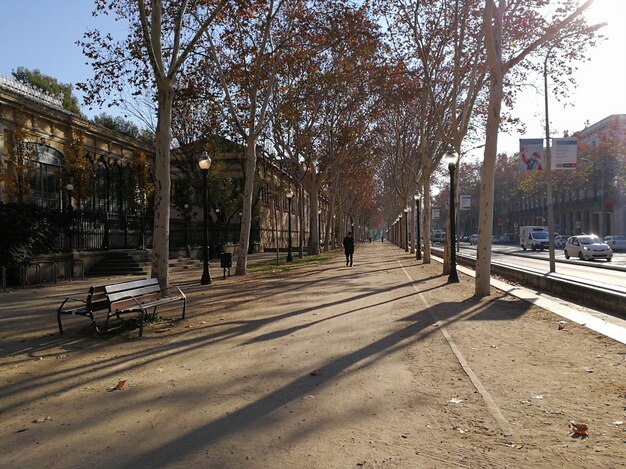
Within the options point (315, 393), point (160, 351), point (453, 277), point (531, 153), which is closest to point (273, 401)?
point (315, 393)

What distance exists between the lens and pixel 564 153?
20969 mm

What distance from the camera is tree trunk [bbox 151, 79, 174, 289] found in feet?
38.1

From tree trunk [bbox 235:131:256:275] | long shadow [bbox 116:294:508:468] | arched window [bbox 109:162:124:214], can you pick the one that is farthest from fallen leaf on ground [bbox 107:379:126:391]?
arched window [bbox 109:162:124:214]

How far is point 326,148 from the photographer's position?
3816cm

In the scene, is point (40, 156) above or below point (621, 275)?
above

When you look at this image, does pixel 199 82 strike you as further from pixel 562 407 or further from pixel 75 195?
pixel 562 407

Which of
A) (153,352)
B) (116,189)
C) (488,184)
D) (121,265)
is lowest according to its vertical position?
(153,352)

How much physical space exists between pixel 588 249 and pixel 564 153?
11551 millimetres

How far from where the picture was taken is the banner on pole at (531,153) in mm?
22344

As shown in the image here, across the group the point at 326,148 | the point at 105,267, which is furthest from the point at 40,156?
the point at 326,148

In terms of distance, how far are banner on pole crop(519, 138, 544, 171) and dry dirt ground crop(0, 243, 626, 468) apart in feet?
44.5

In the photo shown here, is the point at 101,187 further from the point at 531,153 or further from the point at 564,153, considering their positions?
the point at 564,153

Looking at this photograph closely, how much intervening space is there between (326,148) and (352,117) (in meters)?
4.35

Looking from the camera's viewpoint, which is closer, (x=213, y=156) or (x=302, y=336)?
(x=302, y=336)
